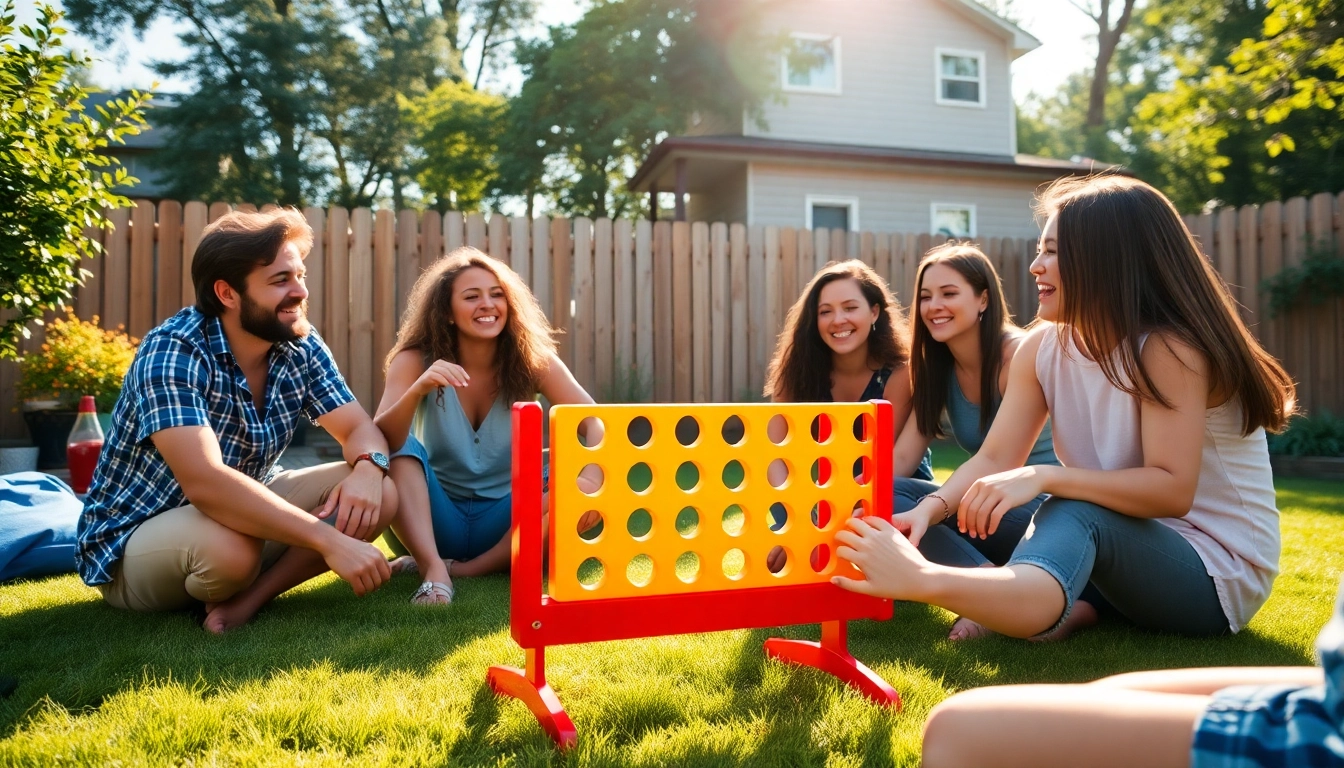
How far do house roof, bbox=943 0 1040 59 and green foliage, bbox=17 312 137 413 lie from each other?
49.7 ft

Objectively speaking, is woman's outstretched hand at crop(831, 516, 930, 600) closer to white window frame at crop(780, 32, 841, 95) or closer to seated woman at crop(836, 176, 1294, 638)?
seated woman at crop(836, 176, 1294, 638)

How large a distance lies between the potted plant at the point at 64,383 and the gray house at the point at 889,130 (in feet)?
34.0

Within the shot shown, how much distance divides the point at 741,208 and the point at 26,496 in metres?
12.9

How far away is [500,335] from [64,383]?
11.9 ft

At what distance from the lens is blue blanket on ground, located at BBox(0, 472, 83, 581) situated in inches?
136

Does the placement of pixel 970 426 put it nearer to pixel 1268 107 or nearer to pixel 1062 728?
pixel 1062 728

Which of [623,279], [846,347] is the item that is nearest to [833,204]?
[623,279]

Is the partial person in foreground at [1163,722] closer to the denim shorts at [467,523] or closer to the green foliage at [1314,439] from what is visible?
the denim shorts at [467,523]

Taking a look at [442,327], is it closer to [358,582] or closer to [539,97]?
[358,582]

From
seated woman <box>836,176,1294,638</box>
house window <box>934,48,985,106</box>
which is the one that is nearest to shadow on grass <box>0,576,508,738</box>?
seated woman <box>836,176,1294,638</box>

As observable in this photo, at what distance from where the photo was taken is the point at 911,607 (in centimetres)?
315

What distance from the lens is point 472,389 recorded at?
3787 millimetres

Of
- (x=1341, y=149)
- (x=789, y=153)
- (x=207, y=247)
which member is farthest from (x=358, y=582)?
(x=1341, y=149)

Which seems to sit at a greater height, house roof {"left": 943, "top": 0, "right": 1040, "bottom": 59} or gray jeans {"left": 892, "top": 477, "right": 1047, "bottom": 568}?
house roof {"left": 943, "top": 0, "right": 1040, "bottom": 59}
